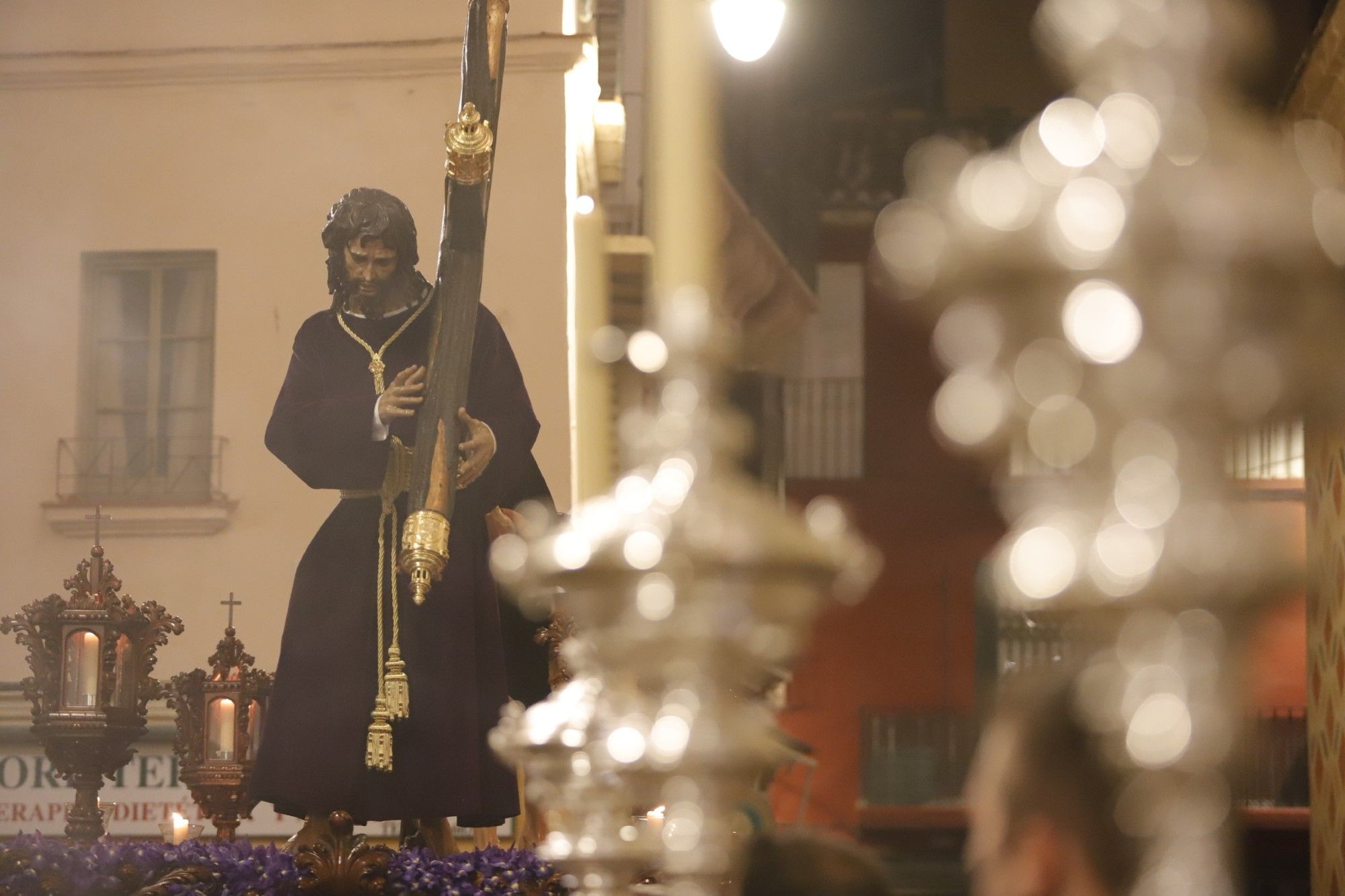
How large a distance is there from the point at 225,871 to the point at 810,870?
2523mm

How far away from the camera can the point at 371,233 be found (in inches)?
163

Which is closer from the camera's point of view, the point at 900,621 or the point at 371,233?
the point at 371,233

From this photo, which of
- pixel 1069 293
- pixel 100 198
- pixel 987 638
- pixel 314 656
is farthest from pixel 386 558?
pixel 987 638

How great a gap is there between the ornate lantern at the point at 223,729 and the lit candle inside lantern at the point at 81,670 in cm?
18

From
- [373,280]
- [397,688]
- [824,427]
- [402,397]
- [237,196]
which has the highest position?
[824,427]

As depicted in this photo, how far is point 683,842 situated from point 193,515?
10.6ft

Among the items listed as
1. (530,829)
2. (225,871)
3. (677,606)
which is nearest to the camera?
(677,606)

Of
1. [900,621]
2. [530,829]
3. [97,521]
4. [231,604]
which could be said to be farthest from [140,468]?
[900,621]

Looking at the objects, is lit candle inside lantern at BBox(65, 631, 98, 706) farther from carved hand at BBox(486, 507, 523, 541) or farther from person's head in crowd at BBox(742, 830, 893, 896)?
person's head in crowd at BBox(742, 830, 893, 896)

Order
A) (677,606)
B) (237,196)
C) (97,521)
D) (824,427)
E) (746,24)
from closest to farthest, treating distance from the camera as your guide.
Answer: (677,606), (746,24), (97,521), (237,196), (824,427)

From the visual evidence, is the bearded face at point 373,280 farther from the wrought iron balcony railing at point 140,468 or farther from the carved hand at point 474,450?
the wrought iron balcony railing at point 140,468

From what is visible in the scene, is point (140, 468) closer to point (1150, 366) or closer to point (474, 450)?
point (474, 450)

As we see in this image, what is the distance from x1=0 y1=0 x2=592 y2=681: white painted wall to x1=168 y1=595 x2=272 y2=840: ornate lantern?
81 mm

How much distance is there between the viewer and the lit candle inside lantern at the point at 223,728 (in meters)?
3.97
